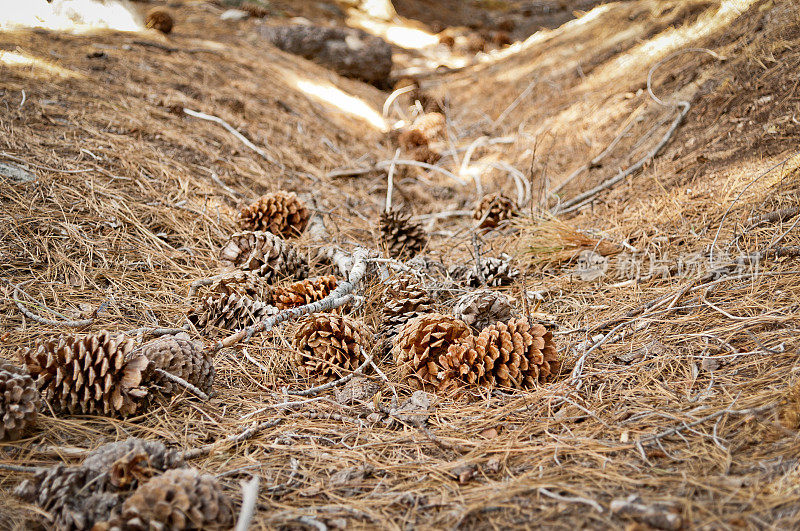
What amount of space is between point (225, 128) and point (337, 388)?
2623 mm

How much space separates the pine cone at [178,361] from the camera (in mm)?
1620

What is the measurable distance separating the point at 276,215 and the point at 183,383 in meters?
1.32

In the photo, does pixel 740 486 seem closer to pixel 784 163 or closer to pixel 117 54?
pixel 784 163

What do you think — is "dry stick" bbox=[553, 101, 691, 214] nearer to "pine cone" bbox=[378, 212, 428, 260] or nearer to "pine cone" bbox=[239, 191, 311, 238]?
"pine cone" bbox=[378, 212, 428, 260]

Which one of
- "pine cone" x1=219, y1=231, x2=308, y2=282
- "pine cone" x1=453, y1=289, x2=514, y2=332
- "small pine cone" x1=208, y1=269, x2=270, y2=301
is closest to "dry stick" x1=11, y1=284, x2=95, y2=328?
"small pine cone" x1=208, y1=269, x2=270, y2=301

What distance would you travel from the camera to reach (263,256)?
7.88ft

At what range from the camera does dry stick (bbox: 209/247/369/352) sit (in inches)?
74.9

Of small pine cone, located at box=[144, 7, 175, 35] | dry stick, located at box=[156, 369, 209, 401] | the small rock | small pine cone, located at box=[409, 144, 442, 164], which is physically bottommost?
dry stick, located at box=[156, 369, 209, 401]

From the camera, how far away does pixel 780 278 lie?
6.30ft

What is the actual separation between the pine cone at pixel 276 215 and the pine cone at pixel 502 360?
138cm

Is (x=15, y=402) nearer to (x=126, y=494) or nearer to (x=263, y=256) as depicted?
(x=126, y=494)

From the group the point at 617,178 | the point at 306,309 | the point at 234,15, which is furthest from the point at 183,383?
the point at 234,15

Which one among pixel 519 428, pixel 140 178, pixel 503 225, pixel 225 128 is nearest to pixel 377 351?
pixel 519 428

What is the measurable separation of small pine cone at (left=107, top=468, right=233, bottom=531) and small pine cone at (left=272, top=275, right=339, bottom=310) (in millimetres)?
1059
